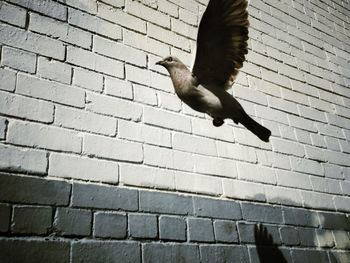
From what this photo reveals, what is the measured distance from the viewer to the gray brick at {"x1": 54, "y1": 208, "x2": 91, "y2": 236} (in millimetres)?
1174

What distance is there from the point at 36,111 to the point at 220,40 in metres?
0.69

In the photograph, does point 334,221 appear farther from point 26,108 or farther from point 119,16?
point 26,108

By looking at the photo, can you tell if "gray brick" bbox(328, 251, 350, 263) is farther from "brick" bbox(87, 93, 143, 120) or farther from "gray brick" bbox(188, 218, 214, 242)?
"brick" bbox(87, 93, 143, 120)

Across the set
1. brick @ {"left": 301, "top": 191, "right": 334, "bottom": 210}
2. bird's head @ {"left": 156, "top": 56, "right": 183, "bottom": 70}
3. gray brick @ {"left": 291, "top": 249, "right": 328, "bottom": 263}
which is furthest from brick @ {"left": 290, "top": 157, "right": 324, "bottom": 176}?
bird's head @ {"left": 156, "top": 56, "right": 183, "bottom": 70}

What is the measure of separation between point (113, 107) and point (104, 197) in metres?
0.40

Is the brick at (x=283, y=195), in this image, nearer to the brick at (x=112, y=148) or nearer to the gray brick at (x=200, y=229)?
the gray brick at (x=200, y=229)

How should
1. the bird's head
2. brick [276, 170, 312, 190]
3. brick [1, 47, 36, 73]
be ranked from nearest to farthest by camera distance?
the bird's head
brick [1, 47, 36, 73]
brick [276, 170, 312, 190]

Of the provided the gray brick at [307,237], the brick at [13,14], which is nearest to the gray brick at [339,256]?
the gray brick at [307,237]

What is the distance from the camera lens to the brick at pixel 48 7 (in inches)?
56.3

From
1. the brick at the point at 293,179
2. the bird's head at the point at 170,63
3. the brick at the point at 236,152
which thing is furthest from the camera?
the brick at the point at 293,179

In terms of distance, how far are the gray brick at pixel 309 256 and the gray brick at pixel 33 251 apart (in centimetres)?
110

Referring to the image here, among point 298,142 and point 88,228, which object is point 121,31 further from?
point 298,142

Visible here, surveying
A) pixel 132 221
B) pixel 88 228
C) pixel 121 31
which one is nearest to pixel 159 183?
pixel 132 221

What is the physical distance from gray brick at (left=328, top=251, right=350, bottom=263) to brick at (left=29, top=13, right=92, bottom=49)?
5.19 ft
